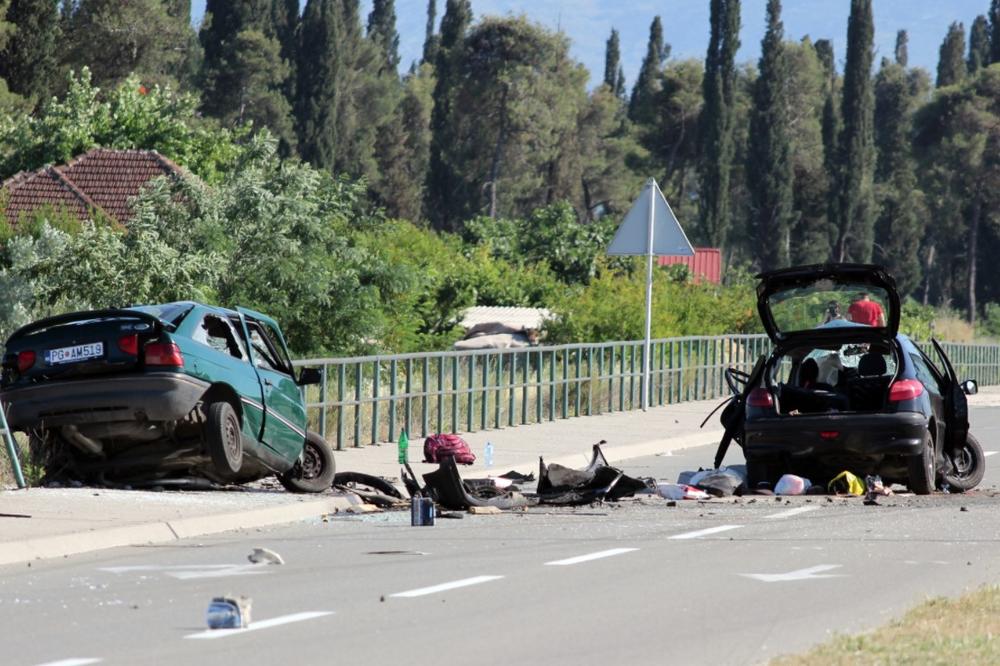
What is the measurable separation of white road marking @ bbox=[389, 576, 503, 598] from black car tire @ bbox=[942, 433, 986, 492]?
7159 millimetres

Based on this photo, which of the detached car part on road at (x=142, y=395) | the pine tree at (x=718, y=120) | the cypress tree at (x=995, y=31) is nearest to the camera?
the detached car part on road at (x=142, y=395)

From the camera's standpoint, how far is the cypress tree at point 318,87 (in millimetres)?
77250

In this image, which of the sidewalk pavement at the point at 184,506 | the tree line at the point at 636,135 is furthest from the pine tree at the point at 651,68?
the sidewalk pavement at the point at 184,506

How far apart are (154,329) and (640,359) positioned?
15.6 meters

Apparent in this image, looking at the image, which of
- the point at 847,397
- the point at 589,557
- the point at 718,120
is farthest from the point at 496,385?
the point at 718,120

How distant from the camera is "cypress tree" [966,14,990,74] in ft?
396

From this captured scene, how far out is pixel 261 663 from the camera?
777 cm

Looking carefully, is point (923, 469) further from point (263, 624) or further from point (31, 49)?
point (31, 49)

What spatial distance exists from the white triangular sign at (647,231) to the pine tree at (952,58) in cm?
9115

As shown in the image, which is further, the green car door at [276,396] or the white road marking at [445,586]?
the green car door at [276,396]

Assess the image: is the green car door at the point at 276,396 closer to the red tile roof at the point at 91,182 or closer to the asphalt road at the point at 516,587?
the asphalt road at the point at 516,587

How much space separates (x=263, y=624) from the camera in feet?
28.9

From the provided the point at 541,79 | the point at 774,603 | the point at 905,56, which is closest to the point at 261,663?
the point at 774,603

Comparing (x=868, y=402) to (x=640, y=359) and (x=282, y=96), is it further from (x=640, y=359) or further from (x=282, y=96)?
(x=282, y=96)
